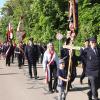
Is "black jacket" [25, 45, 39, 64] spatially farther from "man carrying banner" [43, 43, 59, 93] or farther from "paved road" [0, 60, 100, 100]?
"man carrying banner" [43, 43, 59, 93]

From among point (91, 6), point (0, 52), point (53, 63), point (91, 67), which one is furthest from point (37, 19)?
point (91, 67)

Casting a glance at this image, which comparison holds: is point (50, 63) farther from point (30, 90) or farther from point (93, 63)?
point (93, 63)

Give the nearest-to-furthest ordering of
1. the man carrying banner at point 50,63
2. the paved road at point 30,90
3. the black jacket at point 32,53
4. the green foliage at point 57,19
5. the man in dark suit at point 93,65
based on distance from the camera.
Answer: the man in dark suit at point 93,65, the paved road at point 30,90, the man carrying banner at point 50,63, the black jacket at point 32,53, the green foliage at point 57,19

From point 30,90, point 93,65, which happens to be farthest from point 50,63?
point 93,65

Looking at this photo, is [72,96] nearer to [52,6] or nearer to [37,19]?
[52,6]

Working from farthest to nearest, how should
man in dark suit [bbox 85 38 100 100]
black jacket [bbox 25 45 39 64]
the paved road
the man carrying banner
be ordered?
black jacket [bbox 25 45 39 64] < the man carrying banner < the paved road < man in dark suit [bbox 85 38 100 100]

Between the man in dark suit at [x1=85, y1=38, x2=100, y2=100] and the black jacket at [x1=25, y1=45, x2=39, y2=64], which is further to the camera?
the black jacket at [x1=25, y1=45, x2=39, y2=64]

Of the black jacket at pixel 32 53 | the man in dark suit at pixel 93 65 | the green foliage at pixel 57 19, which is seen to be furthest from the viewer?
the green foliage at pixel 57 19

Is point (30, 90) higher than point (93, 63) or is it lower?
lower

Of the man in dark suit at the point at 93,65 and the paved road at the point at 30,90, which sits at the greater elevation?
the man in dark suit at the point at 93,65

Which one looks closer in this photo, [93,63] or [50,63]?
[93,63]

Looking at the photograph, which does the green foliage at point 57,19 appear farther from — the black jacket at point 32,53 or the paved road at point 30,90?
the paved road at point 30,90

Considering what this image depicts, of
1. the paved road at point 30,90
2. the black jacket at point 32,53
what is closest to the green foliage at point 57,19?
the black jacket at point 32,53

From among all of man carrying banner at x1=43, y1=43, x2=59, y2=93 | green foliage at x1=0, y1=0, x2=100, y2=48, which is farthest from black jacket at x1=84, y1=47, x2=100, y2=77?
green foliage at x1=0, y1=0, x2=100, y2=48
